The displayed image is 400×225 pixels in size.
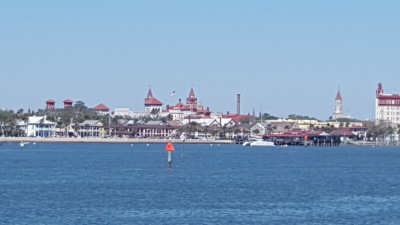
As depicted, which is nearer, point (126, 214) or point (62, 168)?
point (126, 214)

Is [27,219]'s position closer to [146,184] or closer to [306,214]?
[306,214]

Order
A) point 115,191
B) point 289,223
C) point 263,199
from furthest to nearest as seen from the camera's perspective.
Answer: point 115,191, point 263,199, point 289,223

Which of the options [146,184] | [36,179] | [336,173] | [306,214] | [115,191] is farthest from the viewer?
[336,173]

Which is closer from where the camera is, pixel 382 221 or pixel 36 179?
pixel 382 221

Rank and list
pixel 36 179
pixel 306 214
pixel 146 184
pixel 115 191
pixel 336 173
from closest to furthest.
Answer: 1. pixel 306 214
2. pixel 115 191
3. pixel 146 184
4. pixel 36 179
5. pixel 336 173

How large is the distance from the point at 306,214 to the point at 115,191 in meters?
14.9

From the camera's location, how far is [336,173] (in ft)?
272

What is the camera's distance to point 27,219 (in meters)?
45.7

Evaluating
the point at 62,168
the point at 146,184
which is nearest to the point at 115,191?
the point at 146,184

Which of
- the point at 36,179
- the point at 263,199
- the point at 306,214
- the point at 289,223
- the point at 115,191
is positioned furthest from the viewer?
the point at 36,179

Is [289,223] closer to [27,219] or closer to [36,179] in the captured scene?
[27,219]

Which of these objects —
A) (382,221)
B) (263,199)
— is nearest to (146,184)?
(263,199)

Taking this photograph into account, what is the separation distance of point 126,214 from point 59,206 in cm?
467

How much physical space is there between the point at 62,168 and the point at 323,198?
35.5 metres
